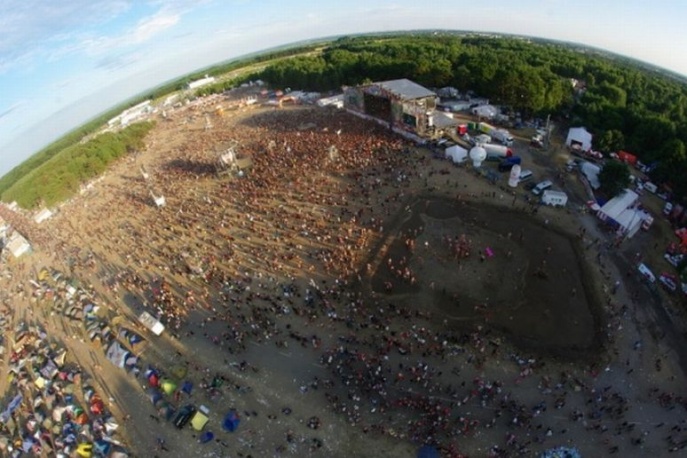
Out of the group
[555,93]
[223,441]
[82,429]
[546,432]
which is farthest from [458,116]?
[82,429]

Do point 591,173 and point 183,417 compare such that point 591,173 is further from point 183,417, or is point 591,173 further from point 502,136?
point 183,417

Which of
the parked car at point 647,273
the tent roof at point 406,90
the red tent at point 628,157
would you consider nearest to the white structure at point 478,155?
the tent roof at point 406,90

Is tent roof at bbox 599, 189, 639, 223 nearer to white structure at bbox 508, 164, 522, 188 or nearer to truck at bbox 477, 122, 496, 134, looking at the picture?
white structure at bbox 508, 164, 522, 188

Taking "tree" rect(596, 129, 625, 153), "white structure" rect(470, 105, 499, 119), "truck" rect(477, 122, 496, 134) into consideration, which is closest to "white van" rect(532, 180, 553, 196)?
"tree" rect(596, 129, 625, 153)

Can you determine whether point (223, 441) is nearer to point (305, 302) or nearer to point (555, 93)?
point (305, 302)

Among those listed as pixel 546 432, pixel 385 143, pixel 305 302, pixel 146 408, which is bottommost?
pixel 546 432

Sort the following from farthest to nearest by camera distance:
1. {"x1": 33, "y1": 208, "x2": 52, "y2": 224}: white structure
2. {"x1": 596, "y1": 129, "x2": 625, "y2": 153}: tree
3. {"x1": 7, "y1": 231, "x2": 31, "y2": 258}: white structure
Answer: {"x1": 33, "y1": 208, "x2": 52, "y2": 224}: white structure → {"x1": 596, "y1": 129, "x2": 625, "y2": 153}: tree → {"x1": 7, "y1": 231, "x2": 31, "y2": 258}: white structure

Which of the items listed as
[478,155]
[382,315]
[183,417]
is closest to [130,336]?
[183,417]
